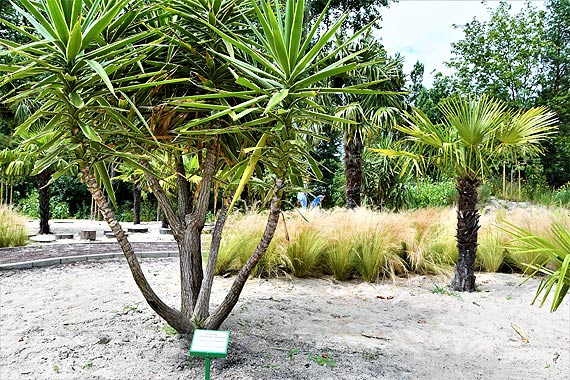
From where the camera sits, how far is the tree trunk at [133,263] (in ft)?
7.86

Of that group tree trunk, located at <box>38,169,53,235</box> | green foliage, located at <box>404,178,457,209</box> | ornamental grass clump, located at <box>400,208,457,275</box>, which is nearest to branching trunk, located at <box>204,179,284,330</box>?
ornamental grass clump, located at <box>400,208,457,275</box>

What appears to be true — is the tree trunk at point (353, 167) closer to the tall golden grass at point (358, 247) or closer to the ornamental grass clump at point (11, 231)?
the tall golden grass at point (358, 247)

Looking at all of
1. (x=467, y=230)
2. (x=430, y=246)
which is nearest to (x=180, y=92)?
(x=467, y=230)

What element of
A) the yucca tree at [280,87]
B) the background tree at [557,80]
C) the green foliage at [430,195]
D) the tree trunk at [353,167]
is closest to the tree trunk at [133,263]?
the yucca tree at [280,87]

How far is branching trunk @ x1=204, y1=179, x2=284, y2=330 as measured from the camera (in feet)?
8.63

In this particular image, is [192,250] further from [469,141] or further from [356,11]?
[356,11]

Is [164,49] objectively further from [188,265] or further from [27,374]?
[27,374]

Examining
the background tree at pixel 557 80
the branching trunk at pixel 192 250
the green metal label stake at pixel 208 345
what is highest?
the background tree at pixel 557 80

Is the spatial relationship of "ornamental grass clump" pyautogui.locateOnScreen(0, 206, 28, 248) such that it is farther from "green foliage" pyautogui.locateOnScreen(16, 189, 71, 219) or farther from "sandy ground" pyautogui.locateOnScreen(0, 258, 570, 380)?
"green foliage" pyautogui.locateOnScreen(16, 189, 71, 219)

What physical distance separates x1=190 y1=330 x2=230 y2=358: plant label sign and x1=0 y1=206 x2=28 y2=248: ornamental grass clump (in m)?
6.68

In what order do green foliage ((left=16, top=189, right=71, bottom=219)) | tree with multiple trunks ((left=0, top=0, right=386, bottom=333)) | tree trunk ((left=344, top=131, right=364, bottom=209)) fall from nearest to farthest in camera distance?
tree with multiple trunks ((left=0, top=0, right=386, bottom=333)) → tree trunk ((left=344, top=131, right=364, bottom=209)) → green foliage ((left=16, top=189, right=71, bottom=219))

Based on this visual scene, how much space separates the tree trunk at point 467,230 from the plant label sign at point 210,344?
3682 mm

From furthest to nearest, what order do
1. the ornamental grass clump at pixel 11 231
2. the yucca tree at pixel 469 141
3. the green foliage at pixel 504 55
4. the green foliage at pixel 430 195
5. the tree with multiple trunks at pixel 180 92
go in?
the green foliage at pixel 504 55 < the green foliage at pixel 430 195 < the ornamental grass clump at pixel 11 231 < the yucca tree at pixel 469 141 < the tree with multiple trunks at pixel 180 92

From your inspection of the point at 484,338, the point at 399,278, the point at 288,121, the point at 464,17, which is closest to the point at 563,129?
the point at 464,17
